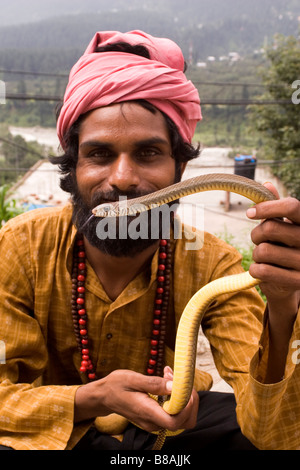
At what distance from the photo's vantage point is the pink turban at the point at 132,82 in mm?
1767

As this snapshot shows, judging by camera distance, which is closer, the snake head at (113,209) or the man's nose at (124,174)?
the snake head at (113,209)

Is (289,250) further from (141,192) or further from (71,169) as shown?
(71,169)

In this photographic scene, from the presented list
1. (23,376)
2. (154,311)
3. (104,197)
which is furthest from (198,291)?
(23,376)

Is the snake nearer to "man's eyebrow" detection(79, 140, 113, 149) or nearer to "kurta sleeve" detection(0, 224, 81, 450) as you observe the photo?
"man's eyebrow" detection(79, 140, 113, 149)

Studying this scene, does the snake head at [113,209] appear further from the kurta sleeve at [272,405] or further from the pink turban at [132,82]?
the kurta sleeve at [272,405]

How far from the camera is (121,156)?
170cm

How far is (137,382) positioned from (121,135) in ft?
2.84

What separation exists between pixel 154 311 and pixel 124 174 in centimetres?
67

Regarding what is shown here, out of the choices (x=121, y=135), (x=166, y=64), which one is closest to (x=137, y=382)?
(x=121, y=135)

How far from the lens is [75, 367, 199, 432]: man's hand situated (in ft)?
5.07

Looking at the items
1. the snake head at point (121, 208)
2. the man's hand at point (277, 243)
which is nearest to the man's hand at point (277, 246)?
the man's hand at point (277, 243)

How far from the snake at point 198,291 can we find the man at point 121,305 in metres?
0.12

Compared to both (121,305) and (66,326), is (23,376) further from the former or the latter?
(121,305)

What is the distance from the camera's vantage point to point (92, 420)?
1893mm
